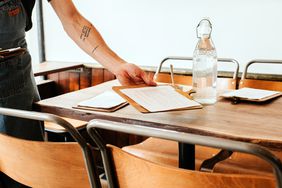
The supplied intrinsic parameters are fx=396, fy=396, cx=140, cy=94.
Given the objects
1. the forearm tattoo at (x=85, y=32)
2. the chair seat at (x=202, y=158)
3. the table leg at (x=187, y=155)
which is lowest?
the chair seat at (x=202, y=158)

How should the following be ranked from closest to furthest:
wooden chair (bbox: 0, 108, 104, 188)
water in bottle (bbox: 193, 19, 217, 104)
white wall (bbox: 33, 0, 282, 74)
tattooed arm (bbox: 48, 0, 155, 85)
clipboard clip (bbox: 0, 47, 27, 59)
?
wooden chair (bbox: 0, 108, 104, 188) → clipboard clip (bbox: 0, 47, 27, 59) → water in bottle (bbox: 193, 19, 217, 104) → tattooed arm (bbox: 48, 0, 155, 85) → white wall (bbox: 33, 0, 282, 74)

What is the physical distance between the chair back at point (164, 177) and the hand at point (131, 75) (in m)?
0.62

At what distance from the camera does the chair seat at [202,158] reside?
146 cm

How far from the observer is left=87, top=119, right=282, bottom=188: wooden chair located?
69cm

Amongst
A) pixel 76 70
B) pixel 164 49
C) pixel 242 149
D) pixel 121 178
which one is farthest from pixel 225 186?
pixel 76 70

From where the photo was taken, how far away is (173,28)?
2.67 metres

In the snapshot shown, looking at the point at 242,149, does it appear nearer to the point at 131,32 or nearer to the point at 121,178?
the point at 121,178

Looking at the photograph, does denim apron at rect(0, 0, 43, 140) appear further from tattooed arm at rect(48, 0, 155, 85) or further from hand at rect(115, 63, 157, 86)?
hand at rect(115, 63, 157, 86)

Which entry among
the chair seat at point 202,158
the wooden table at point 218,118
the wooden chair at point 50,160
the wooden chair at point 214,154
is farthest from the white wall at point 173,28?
the wooden chair at point 50,160

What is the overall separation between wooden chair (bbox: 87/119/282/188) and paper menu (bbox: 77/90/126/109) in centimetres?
43

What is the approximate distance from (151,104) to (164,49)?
1.50m

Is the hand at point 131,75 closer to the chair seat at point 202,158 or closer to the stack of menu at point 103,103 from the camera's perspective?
the stack of menu at point 103,103

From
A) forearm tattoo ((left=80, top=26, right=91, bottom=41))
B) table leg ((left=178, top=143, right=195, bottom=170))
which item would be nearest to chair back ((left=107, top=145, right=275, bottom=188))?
table leg ((left=178, top=143, right=195, bottom=170))

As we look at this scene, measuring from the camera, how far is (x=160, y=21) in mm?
2711
